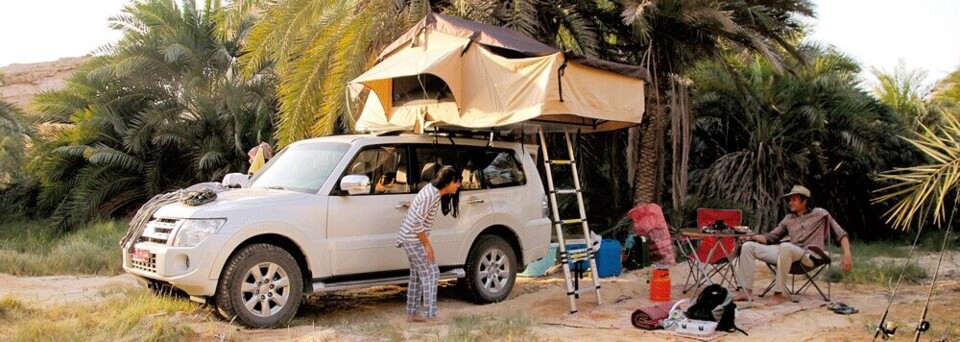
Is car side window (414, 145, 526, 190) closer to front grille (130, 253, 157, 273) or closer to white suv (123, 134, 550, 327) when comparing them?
white suv (123, 134, 550, 327)

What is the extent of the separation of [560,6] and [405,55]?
17.9 feet

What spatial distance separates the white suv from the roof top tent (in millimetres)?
568

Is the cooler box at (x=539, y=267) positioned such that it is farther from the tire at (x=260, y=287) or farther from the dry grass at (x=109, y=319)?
the dry grass at (x=109, y=319)

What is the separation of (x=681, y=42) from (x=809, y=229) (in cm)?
573

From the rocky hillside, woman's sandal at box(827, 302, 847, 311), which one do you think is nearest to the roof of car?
woman's sandal at box(827, 302, 847, 311)

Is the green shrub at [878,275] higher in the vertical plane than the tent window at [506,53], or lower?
lower

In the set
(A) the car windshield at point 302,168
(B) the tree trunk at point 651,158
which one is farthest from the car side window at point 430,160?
(B) the tree trunk at point 651,158

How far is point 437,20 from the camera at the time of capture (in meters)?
9.24

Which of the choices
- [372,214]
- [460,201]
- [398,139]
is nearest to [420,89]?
[398,139]

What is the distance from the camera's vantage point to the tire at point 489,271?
9031 millimetres

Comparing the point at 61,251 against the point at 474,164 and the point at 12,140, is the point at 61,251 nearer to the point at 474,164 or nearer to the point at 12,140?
the point at 474,164

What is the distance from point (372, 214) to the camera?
8.26 m

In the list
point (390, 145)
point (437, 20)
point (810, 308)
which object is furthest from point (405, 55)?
point (810, 308)

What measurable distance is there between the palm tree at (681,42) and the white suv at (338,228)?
15.7ft
